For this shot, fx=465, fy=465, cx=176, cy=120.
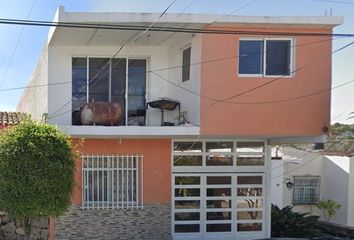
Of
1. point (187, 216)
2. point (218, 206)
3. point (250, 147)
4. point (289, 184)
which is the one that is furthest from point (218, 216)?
point (289, 184)

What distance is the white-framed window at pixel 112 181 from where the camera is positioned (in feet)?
43.8

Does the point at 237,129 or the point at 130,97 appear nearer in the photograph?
the point at 237,129

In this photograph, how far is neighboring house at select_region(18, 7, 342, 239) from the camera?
1214 centimetres

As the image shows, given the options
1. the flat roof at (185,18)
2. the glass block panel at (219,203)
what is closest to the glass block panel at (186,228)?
the glass block panel at (219,203)

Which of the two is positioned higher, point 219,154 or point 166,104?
point 166,104

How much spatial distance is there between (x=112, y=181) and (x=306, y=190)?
1086 centimetres

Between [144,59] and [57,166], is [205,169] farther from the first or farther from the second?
[57,166]

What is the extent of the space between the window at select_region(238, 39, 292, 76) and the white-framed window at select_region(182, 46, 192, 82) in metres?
1.53

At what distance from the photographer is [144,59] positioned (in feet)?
47.2

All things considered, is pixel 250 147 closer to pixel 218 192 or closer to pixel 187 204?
pixel 218 192

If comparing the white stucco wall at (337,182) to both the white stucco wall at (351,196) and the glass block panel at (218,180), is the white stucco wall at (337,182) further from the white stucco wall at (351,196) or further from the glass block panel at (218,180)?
the glass block panel at (218,180)

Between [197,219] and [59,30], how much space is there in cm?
688

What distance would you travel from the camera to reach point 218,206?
14414 mm

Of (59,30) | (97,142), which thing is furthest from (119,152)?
(59,30)
